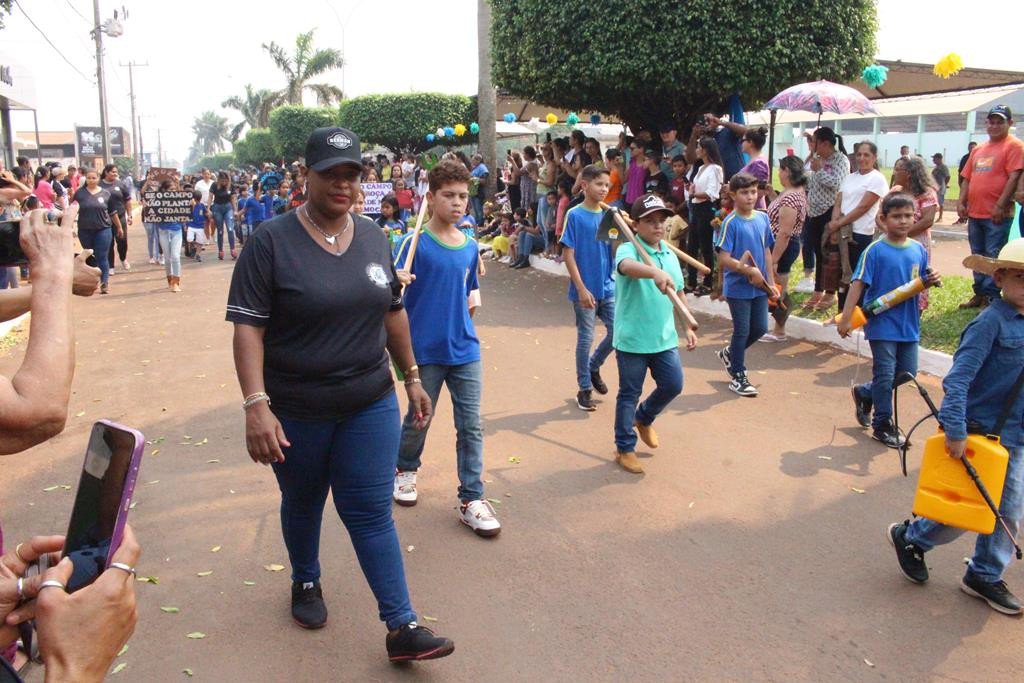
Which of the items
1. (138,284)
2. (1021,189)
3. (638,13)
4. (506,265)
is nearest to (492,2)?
(638,13)

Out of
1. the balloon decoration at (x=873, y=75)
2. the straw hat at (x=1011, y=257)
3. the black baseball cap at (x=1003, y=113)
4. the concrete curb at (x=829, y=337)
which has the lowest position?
the concrete curb at (x=829, y=337)

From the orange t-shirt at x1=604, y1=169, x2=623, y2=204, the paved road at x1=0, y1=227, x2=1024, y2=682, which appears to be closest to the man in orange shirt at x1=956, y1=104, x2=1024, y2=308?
the paved road at x1=0, y1=227, x2=1024, y2=682

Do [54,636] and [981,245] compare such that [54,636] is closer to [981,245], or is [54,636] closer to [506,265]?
[981,245]

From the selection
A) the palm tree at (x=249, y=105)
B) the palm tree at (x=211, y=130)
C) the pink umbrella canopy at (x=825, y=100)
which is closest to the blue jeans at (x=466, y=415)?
the pink umbrella canopy at (x=825, y=100)

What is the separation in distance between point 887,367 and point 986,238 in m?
4.18

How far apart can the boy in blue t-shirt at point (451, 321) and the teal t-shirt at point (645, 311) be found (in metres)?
1.12

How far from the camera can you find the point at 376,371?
11.1ft

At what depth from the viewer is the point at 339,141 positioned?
322 cm

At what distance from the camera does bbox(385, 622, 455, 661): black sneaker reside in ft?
10.7

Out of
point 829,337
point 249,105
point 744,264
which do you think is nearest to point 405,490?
point 744,264

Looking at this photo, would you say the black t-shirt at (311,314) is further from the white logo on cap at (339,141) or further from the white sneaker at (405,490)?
the white sneaker at (405,490)

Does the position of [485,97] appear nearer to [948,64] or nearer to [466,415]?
[948,64]

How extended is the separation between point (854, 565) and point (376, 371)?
2.56m

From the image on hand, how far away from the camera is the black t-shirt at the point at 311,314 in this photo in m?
3.15
